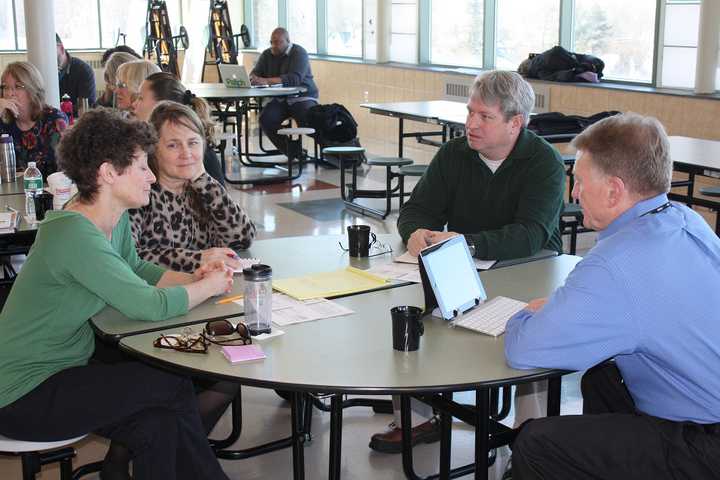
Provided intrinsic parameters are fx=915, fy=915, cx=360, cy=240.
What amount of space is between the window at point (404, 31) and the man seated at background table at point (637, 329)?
8.54m

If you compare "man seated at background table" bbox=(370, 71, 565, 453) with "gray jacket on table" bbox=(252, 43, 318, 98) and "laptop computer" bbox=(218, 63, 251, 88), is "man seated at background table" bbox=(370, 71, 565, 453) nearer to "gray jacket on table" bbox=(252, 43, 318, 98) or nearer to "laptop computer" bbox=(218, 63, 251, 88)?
"laptop computer" bbox=(218, 63, 251, 88)

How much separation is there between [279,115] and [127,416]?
758 cm

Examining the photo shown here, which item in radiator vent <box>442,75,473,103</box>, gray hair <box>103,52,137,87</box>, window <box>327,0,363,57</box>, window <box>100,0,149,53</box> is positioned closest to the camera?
gray hair <box>103,52,137,87</box>

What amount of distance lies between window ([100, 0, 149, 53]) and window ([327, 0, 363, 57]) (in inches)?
176

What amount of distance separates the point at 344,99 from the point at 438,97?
2264 mm

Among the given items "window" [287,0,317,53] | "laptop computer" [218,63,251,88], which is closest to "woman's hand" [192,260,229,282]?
"laptop computer" [218,63,251,88]

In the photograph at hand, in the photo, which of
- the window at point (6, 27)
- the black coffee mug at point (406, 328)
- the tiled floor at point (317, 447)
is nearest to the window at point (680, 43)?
the tiled floor at point (317, 447)

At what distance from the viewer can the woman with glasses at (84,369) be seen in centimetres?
239

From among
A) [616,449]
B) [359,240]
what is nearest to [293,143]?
[359,240]

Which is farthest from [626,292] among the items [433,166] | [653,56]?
[653,56]

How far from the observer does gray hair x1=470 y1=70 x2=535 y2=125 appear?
3268mm

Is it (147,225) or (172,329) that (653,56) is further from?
(172,329)

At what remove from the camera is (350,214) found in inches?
290

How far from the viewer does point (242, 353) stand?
220cm
